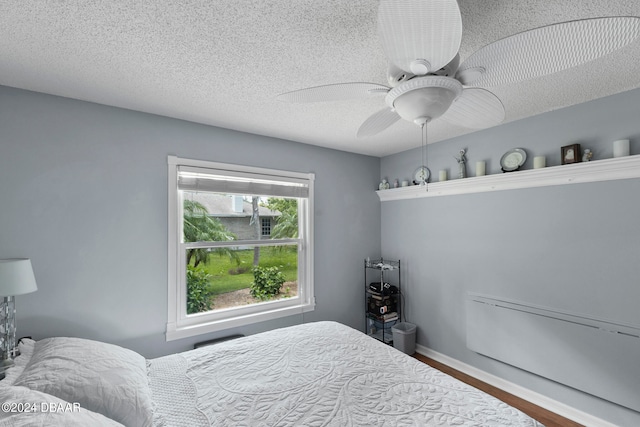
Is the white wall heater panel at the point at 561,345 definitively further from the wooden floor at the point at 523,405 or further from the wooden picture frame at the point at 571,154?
the wooden picture frame at the point at 571,154

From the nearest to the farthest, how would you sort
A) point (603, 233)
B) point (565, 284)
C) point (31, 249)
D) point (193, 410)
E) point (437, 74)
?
point (437, 74), point (193, 410), point (31, 249), point (603, 233), point (565, 284)

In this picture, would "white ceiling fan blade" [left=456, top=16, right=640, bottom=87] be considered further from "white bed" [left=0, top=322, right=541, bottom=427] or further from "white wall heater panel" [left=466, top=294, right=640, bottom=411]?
"white wall heater panel" [left=466, top=294, right=640, bottom=411]

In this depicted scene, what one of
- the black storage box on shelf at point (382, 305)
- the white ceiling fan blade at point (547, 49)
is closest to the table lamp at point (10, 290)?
the white ceiling fan blade at point (547, 49)

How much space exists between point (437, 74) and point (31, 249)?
268 cm

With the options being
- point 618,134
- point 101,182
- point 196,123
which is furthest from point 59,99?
point 618,134

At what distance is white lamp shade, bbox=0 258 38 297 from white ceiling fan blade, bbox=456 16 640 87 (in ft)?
8.19

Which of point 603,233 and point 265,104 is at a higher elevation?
point 265,104

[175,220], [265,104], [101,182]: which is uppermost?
[265,104]

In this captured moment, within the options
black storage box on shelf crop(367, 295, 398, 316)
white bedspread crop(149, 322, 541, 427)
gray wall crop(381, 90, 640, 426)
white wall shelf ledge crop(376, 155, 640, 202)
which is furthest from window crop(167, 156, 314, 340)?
white wall shelf ledge crop(376, 155, 640, 202)

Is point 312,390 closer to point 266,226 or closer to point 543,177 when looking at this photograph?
point 266,226

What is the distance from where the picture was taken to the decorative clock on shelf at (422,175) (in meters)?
3.27

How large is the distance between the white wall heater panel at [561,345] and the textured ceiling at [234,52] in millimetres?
1691

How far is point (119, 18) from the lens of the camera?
126 centimetres

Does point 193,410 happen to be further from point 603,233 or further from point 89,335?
point 603,233
